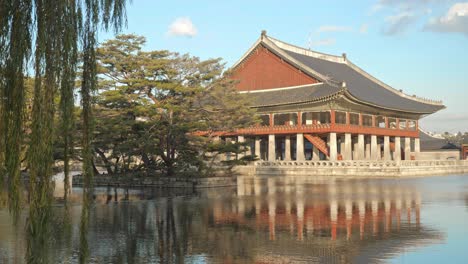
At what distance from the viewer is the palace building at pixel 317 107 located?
159 ft

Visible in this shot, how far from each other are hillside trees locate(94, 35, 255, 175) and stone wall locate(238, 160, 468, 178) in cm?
1306

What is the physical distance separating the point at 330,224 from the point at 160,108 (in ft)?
56.9

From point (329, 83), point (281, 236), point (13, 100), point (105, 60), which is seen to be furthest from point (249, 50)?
point (13, 100)

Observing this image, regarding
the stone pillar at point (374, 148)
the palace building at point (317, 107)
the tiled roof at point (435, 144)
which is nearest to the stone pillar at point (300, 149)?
the palace building at point (317, 107)

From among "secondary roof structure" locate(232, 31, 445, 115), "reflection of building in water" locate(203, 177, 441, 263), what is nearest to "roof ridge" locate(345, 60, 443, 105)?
"secondary roof structure" locate(232, 31, 445, 115)

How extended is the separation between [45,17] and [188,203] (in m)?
16.4

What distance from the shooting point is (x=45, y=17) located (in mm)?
5117

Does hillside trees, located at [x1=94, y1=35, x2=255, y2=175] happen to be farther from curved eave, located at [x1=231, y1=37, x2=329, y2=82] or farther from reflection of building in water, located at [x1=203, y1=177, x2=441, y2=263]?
curved eave, located at [x1=231, y1=37, x2=329, y2=82]

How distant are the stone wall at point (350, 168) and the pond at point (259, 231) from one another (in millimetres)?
19409

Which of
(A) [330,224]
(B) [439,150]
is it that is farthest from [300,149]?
A: (A) [330,224]

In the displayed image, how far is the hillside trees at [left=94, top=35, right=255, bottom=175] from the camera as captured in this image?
96.3ft

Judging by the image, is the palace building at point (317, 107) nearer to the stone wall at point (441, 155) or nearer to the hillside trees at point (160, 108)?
the stone wall at point (441, 155)

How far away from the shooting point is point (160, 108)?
30109 millimetres

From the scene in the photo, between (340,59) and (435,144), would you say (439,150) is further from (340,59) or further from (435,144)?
(340,59)
